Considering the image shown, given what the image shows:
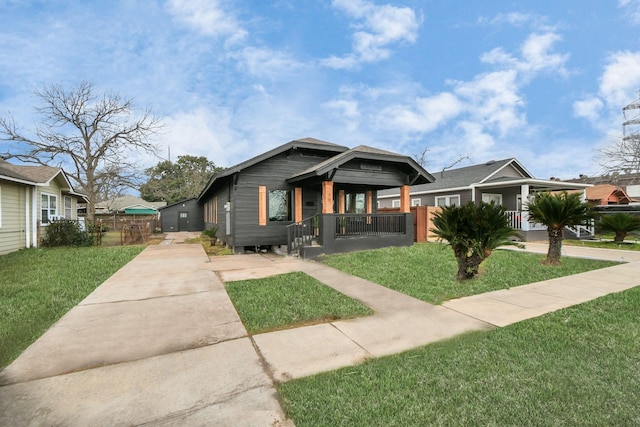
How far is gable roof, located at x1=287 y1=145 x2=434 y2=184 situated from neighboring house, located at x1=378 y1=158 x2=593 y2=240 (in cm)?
431

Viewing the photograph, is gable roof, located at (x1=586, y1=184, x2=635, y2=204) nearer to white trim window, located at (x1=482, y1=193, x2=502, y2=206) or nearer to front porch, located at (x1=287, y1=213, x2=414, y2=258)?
white trim window, located at (x1=482, y1=193, x2=502, y2=206)

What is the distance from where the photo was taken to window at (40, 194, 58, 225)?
12.8m

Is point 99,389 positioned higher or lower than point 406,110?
lower

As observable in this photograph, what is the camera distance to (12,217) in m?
10.5

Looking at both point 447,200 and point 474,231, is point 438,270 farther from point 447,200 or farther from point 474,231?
point 447,200

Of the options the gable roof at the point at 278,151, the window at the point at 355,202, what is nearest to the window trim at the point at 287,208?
the gable roof at the point at 278,151

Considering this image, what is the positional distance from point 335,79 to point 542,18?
10.4 m

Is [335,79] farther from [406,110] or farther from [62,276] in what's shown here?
[62,276]

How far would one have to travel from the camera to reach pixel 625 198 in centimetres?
2250

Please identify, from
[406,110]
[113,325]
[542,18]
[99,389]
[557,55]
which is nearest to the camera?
[99,389]

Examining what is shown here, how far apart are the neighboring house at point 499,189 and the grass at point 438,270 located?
20.6 feet

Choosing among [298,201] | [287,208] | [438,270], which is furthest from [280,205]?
[438,270]

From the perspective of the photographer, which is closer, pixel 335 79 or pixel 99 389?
pixel 99 389

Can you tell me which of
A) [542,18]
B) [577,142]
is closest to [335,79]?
[542,18]
